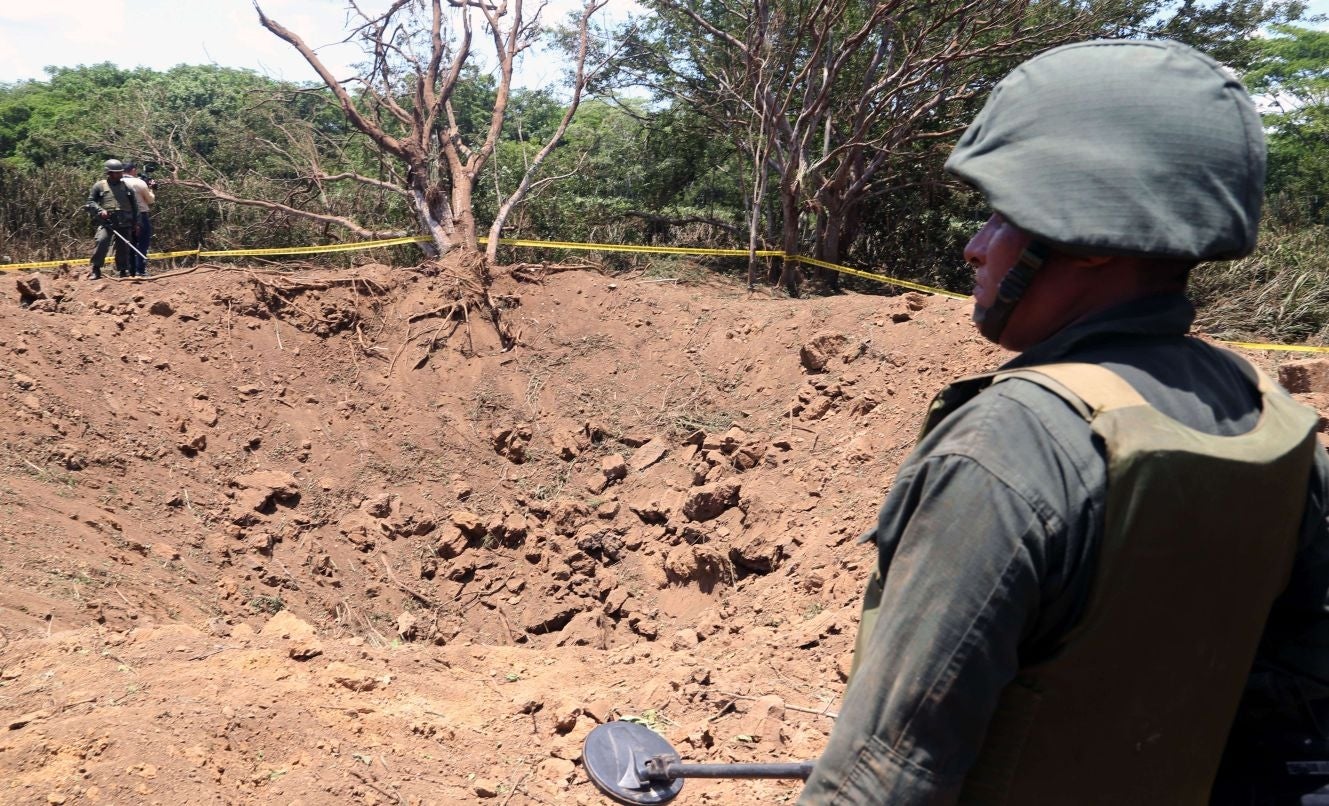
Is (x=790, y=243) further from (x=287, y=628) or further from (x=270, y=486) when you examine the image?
(x=287, y=628)

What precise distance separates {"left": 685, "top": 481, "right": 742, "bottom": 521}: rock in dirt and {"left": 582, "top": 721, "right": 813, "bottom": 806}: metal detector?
5.40 meters

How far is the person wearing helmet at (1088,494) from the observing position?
3.57ft

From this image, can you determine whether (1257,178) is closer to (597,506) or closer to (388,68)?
(597,506)

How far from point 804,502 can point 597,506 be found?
1800 millimetres

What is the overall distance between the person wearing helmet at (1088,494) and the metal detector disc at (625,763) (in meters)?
0.68

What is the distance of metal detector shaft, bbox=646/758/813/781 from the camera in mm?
1725

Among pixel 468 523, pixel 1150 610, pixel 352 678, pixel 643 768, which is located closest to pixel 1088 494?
pixel 1150 610

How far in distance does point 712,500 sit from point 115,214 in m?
7.40

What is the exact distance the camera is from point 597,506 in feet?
26.2

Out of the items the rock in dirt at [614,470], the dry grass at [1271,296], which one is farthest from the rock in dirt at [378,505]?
the dry grass at [1271,296]

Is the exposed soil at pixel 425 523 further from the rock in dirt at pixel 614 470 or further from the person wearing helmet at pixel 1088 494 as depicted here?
the person wearing helmet at pixel 1088 494

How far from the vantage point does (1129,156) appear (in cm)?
117

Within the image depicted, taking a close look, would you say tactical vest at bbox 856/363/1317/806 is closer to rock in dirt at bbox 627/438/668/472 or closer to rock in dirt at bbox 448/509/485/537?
rock in dirt at bbox 448/509/485/537

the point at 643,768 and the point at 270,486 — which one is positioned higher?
the point at 643,768
